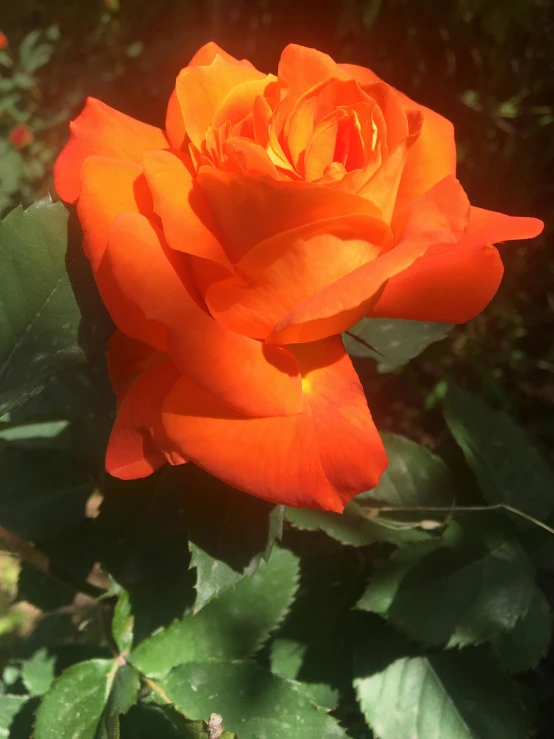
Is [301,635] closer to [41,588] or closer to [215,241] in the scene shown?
[41,588]

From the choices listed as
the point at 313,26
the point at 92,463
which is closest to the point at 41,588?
the point at 92,463

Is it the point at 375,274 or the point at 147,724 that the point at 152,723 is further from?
the point at 375,274

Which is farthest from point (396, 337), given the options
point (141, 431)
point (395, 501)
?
point (141, 431)

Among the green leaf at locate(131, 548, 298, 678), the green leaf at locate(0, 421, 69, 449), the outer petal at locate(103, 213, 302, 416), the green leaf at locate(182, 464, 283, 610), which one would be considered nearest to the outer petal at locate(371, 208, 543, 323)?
the outer petal at locate(103, 213, 302, 416)

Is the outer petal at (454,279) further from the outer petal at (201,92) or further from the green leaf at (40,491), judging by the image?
the green leaf at (40,491)

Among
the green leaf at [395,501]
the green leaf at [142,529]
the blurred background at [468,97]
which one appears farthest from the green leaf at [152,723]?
the blurred background at [468,97]
